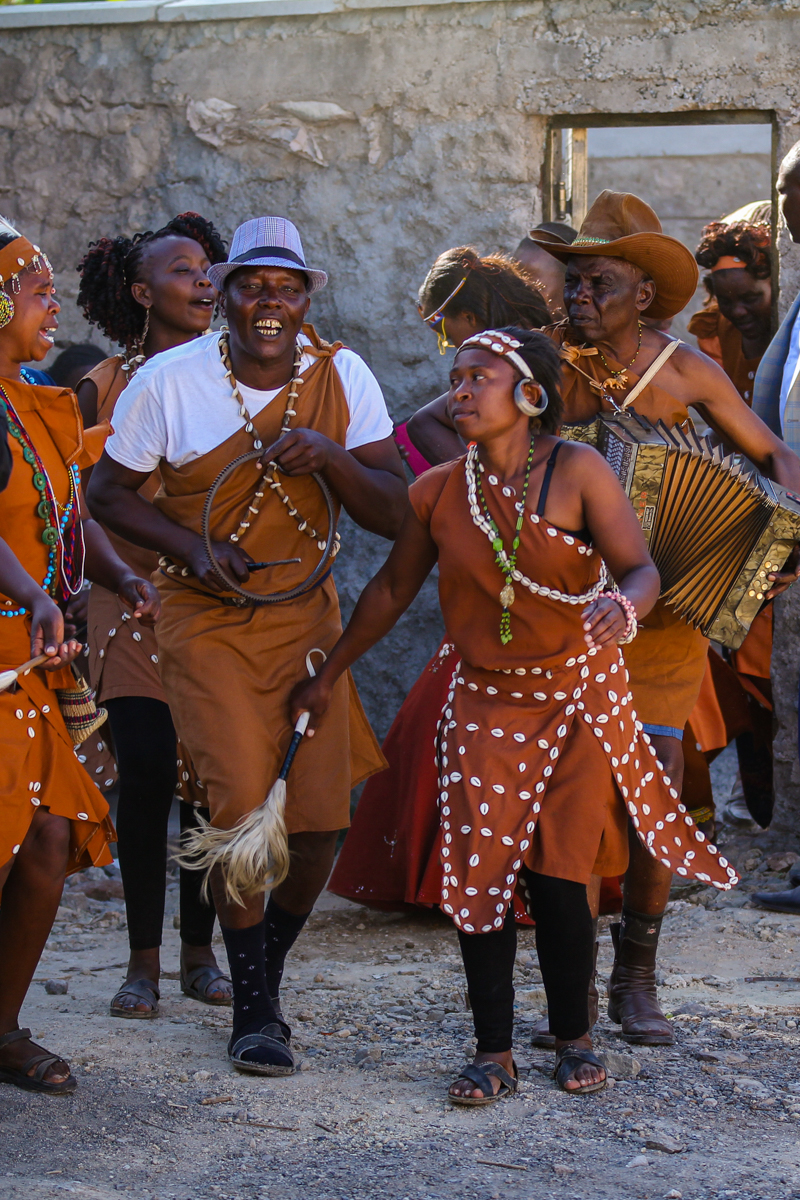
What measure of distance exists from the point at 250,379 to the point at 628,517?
3.86ft

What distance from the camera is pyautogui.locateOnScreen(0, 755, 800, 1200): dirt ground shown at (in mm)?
3055

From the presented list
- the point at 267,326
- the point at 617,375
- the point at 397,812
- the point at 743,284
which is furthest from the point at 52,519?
the point at 743,284

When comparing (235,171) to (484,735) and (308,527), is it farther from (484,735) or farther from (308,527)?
(484,735)

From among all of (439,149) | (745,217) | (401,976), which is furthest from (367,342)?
(401,976)

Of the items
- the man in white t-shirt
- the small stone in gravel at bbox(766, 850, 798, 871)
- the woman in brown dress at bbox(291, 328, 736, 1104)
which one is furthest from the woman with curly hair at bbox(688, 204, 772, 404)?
the woman in brown dress at bbox(291, 328, 736, 1104)

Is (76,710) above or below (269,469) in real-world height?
below

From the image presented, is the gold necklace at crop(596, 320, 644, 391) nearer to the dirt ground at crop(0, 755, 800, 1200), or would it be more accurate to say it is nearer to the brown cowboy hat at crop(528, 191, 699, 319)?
the brown cowboy hat at crop(528, 191, 699, 319)

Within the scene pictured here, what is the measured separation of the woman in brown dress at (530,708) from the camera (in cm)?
353

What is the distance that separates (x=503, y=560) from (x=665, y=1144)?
1.43 m

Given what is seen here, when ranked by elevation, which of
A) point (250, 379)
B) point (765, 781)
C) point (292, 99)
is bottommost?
point (765, 781)

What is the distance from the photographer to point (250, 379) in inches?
158

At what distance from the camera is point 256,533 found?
3.95 metres

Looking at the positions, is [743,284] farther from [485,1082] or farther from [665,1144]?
[665,1144]

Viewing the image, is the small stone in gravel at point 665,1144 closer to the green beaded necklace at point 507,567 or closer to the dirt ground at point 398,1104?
the dirt ground at point 398,1104
